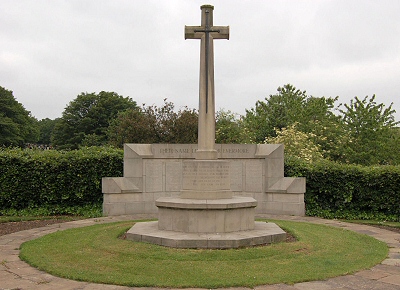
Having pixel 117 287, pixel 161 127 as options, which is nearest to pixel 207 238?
pixel 117 287

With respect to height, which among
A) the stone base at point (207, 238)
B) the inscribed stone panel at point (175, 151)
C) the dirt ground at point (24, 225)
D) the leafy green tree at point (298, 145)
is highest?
the leafy green tree at point (298, 145)

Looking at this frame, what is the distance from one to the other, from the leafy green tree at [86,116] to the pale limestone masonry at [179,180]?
3819 cm

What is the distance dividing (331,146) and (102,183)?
1820 centimetres

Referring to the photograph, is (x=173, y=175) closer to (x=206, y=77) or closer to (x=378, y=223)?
→ (x=206, y=77)

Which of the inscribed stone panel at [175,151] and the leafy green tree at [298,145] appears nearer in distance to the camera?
the inscribed stone panel at [175,151]

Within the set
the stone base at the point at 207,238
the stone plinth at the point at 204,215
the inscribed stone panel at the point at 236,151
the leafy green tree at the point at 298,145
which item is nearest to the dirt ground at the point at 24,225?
the stone base at the point at 207,238

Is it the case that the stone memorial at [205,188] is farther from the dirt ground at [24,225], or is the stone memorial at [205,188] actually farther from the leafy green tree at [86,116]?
the leafy green tree at [86,116]

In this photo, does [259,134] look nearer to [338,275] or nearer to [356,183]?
[356,183]

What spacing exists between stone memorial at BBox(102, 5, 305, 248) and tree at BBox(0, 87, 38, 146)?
35.6 meters

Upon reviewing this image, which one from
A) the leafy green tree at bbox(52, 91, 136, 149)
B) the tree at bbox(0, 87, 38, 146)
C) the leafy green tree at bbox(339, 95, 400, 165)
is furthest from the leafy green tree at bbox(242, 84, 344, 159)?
the tree at bbox(0, 87, 38, 146)

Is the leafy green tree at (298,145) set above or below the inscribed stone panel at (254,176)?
above

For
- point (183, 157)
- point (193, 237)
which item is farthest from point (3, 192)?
point (193, 237)

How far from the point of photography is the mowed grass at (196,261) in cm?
638

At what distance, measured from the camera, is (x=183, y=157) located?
15.2 m
